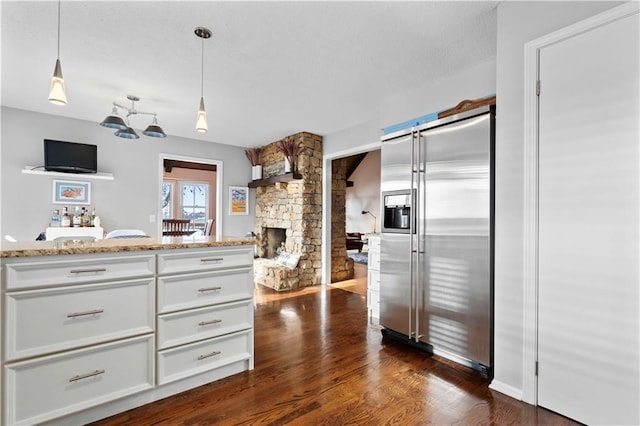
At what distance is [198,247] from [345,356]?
1.45 m

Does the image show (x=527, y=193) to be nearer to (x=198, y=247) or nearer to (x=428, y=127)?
(x=428, y=127)

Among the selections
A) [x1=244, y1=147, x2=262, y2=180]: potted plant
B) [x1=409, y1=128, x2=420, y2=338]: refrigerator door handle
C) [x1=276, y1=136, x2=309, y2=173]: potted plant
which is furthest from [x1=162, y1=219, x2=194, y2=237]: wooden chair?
[x1=409, y1=128, x2=420, y2=338]: refrigerator door handle

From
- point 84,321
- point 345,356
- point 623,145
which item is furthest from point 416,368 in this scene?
point 84,321

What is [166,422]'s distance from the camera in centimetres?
169

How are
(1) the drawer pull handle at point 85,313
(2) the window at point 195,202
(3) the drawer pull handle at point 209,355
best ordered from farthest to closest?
(2) the window at point 195,202
(3) the drawer pull handle at point 209,355
(1) the drawer pull handle at point 85,313

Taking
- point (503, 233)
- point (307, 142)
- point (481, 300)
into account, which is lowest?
point (481, 300)

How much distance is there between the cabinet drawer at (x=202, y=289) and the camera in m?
1.91

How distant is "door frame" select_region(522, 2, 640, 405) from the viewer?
6.01 feet

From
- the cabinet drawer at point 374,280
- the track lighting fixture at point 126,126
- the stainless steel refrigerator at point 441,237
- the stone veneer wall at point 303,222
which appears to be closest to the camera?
the stainless steel refrigerator at point 441,237

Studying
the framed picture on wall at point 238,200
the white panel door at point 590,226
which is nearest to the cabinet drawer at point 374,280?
the white panel door at point 590,226

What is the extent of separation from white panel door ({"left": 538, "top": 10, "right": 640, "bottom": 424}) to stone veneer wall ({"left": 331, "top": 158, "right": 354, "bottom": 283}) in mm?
3808

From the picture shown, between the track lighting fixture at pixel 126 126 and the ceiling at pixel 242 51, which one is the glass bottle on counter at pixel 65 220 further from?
the track lighting fixture at pixel 126 126

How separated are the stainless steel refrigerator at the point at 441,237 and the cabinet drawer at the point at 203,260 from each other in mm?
1346

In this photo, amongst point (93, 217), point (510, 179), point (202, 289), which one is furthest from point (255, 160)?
point (510, 179)
